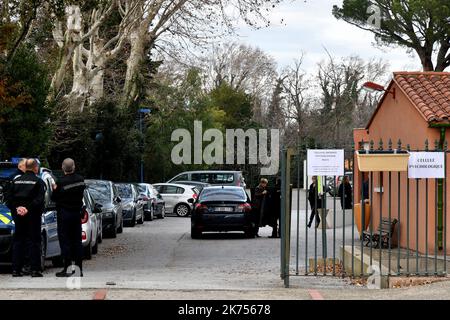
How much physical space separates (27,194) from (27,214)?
330 millimetres

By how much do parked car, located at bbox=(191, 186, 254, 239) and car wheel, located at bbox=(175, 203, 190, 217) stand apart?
17017mm

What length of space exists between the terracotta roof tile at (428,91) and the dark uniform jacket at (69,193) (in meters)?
8.05

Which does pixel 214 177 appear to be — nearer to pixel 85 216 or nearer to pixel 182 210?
pixel 182 210

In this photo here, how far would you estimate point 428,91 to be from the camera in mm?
22125

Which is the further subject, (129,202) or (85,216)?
(129,202)

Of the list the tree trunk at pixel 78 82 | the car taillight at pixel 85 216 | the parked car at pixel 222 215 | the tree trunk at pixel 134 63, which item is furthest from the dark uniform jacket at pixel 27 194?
the tree trunk at pixel 134 63

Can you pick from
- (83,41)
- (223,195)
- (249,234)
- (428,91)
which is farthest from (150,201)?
(428,91)

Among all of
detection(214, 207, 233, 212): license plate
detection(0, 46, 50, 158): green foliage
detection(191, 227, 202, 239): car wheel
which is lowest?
detection(191, 227, 202, 239): car wheel

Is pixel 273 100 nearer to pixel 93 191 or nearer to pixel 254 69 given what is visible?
pixel 254 69

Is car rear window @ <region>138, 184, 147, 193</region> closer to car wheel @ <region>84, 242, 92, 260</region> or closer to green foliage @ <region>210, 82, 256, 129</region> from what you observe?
car wheel @ <region>84, 242, 92, 260</region>

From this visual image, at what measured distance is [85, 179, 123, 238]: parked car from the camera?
89.5 ft

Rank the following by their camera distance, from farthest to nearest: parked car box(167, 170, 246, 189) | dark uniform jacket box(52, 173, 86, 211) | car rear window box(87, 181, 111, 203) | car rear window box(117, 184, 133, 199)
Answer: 1. parked car box(167, 170, 246, 189)
2. car rear window box(117, 184, 133, 199)
3. car rear window box(87, 181, 111, 203)
4. dark uniform jacket box(52, 173, 86, 211)

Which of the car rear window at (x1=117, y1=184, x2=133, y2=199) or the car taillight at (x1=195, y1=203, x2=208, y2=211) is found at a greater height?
the car rear window at (x1=117, y1=184, x2=133, y2=199)

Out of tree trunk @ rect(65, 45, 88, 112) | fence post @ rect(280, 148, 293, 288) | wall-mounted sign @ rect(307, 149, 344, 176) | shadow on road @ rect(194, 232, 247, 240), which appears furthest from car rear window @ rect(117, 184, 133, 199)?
wall-mounted sign @ rect(307, 149, 344, 176)
